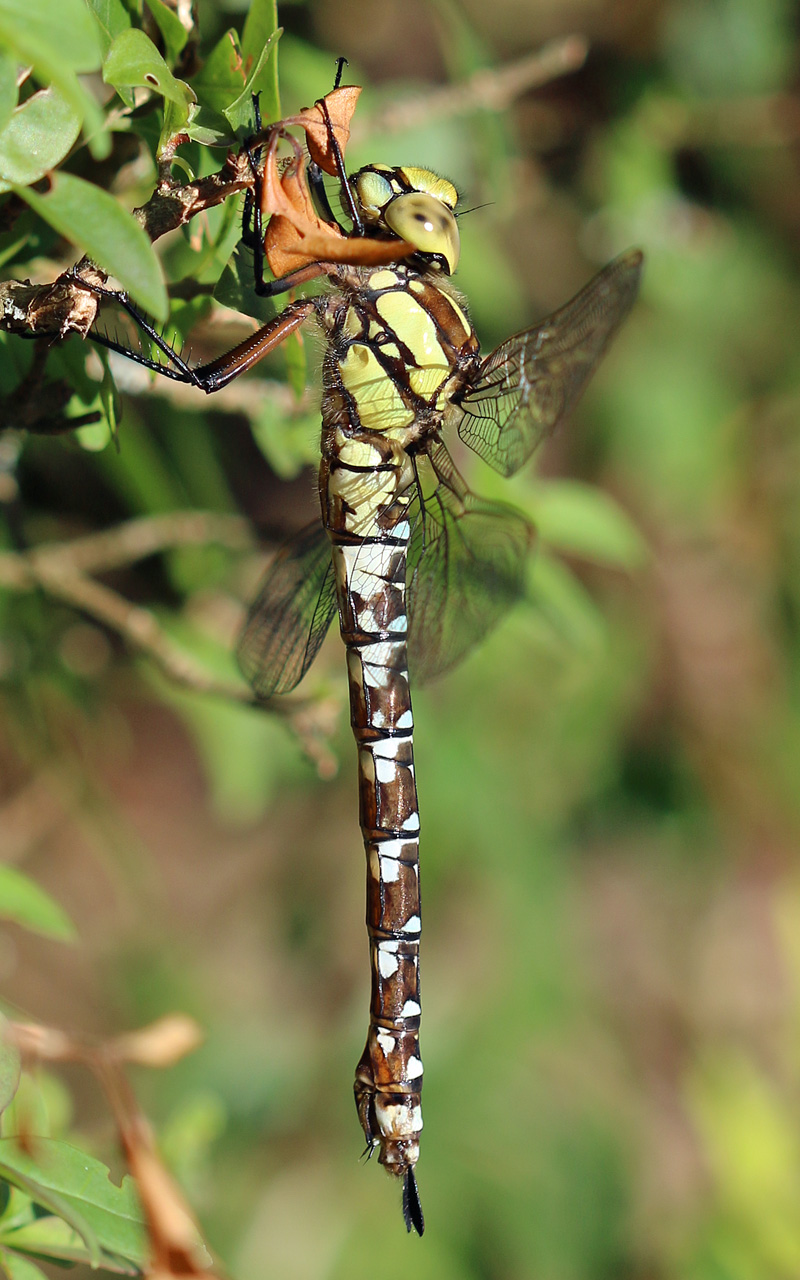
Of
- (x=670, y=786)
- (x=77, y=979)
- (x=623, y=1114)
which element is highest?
(x=670, y=786)

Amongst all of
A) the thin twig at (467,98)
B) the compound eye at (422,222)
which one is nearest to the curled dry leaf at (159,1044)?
the compound eye at (422,222)

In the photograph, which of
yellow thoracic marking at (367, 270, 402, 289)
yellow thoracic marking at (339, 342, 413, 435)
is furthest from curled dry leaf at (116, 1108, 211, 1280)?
yellow thoracic marking at (367, 270, 402, 289)

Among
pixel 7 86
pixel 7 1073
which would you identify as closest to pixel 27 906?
pixel 7 1073

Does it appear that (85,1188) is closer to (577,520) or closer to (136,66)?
(136,66)

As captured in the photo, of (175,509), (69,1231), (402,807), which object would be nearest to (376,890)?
(402,807)

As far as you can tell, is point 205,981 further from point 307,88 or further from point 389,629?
point 307,88

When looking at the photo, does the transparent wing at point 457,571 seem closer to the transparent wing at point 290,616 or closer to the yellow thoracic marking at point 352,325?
the transparent wing at point 290,616
